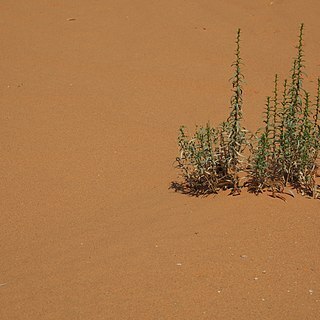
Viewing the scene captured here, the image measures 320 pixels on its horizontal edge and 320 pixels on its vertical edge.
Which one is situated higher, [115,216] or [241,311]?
[241,311]

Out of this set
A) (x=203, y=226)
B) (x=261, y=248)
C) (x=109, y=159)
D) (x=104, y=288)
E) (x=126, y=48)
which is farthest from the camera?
(x=126, y=48)

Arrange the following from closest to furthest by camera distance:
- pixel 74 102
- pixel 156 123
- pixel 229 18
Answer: pixel 156 123
pixel 74 102
pixel 229 18

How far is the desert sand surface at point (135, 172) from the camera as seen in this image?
3949mm

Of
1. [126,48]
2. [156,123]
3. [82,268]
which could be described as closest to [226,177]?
[82,268]

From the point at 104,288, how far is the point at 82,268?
14.1 inches

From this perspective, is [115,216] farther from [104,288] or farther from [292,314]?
[292,314]

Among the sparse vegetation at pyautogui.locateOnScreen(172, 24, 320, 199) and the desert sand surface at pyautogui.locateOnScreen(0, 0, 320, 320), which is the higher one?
the sparse vegetation at pyautogui.locateOnScreen(172, 24, 320, 199)

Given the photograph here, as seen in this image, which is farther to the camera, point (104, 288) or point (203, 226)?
point (203, 226)

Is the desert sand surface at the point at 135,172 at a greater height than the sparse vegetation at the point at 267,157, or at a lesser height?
lesser

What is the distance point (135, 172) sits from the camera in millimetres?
6219

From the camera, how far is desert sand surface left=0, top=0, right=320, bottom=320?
3.95m

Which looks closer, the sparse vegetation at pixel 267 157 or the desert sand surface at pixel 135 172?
the desert sand surface at pixel 135 172

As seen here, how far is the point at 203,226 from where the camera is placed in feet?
15.4

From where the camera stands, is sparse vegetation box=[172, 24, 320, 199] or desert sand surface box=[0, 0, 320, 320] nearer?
desert sand surface box=[0, 0, 320, 320]
